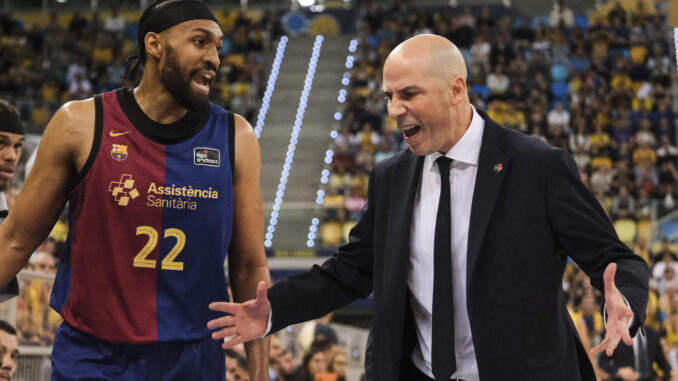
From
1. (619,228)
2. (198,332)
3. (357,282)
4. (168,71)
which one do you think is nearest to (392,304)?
(357,282)

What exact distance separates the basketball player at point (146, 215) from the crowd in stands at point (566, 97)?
8.85 m

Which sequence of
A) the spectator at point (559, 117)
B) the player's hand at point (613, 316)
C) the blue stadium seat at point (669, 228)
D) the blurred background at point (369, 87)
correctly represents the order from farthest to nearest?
the spectator at point (559, 117) < the blurred background at point (369, 87) < the blue stadium seat at point (669, 228) < the player's hand at point (613, 316)

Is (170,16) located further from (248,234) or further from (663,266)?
(663,266)

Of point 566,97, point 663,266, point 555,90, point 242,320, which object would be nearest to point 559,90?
point 555,90

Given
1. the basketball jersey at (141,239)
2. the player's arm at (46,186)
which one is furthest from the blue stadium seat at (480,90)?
the player's arm at (46,186)

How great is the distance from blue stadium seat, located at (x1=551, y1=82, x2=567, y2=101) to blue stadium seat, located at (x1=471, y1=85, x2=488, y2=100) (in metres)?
1.38

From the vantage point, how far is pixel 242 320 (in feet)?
11.1

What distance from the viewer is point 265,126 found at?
1975cm

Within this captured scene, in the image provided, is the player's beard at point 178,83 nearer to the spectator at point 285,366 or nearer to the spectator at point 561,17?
the spectator at point 285,366

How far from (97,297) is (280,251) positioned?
9678mm

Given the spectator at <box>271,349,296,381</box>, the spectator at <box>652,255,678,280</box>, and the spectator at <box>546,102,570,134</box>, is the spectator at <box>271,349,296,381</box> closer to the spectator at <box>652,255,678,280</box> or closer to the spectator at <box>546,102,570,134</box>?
the spectator at <box>652,255,678,280</box>

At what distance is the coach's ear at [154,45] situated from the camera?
3.49m

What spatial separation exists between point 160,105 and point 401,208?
0.98m

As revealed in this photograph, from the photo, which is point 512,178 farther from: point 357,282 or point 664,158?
point 664,158
